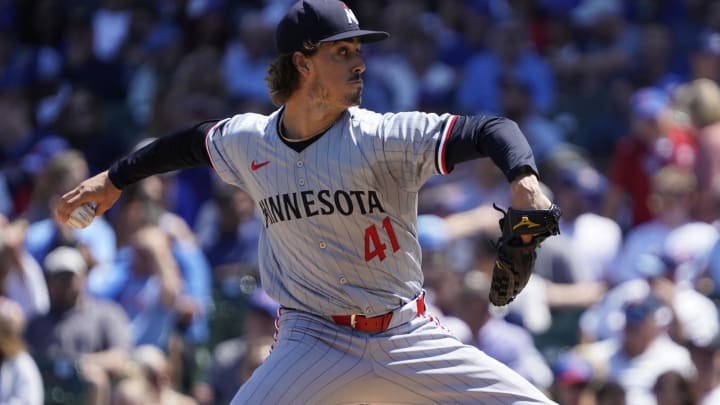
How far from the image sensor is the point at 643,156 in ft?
31.2

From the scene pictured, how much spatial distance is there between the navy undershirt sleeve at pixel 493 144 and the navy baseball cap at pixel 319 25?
0.56m

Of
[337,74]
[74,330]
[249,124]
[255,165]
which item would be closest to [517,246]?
[337,74]

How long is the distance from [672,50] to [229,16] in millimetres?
4411

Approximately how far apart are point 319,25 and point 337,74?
18 centimetres

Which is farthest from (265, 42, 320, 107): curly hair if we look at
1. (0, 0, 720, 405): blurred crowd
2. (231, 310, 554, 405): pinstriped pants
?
(0, 0, 720, 405): blurred crowd

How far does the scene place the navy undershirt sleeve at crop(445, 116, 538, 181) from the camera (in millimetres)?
4023

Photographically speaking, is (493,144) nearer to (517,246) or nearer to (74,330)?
(517,246)

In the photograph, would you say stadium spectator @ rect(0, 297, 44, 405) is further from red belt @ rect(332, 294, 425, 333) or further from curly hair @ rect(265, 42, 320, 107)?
red belt @ rect(332, 294, 425, 333)

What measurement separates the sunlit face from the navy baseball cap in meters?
0.05

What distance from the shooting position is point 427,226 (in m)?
8.20

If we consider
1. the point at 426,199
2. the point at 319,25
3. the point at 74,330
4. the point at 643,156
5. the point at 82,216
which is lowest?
the point at 643,156

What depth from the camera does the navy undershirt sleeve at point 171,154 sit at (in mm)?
4945

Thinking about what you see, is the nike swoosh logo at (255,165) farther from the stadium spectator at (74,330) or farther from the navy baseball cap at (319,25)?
the stadium spectator at (74,330)

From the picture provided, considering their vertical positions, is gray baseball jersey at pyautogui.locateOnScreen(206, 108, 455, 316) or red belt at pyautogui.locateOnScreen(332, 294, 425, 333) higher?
gray baseball jersey at pyautogui.locateOnScreen(206, 108, 455, 316)
